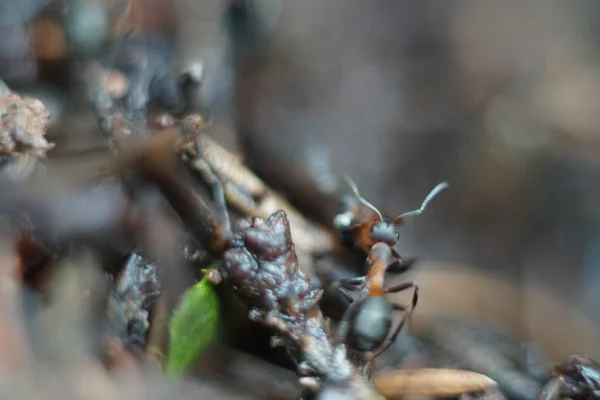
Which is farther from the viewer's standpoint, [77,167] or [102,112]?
[102,112]

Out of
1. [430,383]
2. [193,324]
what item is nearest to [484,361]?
[430,383]

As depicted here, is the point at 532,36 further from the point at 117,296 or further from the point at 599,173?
the point at 117,296

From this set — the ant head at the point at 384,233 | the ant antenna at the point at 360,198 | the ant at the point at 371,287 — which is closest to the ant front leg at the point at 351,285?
the ant at the point at 371,287

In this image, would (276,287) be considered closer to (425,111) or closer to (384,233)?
(384,233)

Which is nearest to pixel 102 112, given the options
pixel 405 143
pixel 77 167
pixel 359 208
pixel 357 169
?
pixel 77 167

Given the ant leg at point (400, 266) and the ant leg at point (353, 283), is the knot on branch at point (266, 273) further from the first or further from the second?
the ant leg at point (400, 266)

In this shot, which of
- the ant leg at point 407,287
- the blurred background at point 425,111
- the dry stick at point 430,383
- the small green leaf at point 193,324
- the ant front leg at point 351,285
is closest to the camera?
the small green leaf at point 193,324
